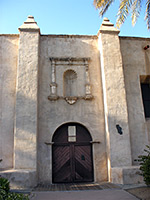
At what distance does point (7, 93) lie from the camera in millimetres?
10570

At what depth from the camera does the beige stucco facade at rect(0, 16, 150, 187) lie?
Answer: 9.48 m

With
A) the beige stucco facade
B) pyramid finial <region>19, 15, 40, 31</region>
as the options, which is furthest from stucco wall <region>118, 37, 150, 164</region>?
pyramid finial <region>19, 15, 40, 31</region>

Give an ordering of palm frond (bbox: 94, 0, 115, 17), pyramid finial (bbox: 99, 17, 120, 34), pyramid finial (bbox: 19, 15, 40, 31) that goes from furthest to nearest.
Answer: pyramid finial (bbox: 99, 17, 120, 34)
pyramid finial (bbox: 19, 15, 40, 31)
palm frond (bbox: 94, 0, 115, 17)

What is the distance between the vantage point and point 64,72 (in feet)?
36.7

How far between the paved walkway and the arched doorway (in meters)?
1.93

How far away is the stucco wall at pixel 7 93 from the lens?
978 centimetres

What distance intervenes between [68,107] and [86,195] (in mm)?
4555

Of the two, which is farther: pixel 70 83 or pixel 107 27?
pixel 107 27

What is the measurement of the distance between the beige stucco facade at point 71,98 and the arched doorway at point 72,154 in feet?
1.00

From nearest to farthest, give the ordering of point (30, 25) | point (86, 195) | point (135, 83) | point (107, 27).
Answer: point (86, 195) → point (135, 83) → point (30, 25) → point (107, 27)

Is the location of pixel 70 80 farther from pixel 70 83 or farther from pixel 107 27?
pixel 107 27

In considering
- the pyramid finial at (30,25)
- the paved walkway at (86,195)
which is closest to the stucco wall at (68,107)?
the pyramid finial at (30,25)

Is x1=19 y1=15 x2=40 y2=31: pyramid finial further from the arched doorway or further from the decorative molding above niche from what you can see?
the arched doorway

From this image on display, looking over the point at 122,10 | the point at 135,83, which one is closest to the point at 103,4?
the point at 122,10
